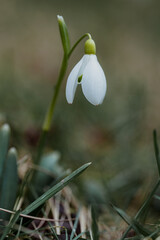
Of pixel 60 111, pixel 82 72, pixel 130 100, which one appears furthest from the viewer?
pixel 130 100

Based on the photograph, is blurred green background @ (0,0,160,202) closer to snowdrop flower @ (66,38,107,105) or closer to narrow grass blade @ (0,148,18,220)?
narrow grass blade @ (0,148,18,220)

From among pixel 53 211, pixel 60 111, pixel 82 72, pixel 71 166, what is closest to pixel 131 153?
pixel 71 166

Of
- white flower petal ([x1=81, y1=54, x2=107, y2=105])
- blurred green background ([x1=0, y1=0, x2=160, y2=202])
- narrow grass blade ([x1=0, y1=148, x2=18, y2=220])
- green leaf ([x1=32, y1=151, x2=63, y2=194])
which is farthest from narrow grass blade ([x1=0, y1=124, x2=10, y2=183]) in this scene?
blurred green background ([x1=0, y1=0, x2=160, y2=202])

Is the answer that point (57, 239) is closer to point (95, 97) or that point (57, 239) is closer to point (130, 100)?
point (95, 97)

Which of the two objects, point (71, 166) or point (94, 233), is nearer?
point (94, 233)

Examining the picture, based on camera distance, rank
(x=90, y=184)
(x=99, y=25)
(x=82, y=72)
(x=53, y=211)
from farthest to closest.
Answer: (x=99, y=25)
(x=90, y=184)
(x=53, y=211)
(x=82, y=72)
